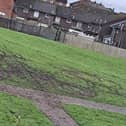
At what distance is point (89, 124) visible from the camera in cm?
1401

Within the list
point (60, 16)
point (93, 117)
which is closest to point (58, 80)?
point (93, 117)

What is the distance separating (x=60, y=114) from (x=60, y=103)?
202 centimetres

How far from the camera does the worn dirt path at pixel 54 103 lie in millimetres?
13742

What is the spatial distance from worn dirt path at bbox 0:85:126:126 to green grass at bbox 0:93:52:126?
1.09ft

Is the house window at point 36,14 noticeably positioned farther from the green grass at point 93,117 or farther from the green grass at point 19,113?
the green grass at point 19,113

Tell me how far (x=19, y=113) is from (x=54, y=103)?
2.91 metres

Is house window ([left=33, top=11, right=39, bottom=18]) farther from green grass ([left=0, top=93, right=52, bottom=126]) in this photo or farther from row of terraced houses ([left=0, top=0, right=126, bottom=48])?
green grass ([left=0, top=93, right=52, bottom=126])

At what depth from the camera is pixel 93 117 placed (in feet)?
49.4

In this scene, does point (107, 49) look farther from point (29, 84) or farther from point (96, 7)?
point (96, 7)

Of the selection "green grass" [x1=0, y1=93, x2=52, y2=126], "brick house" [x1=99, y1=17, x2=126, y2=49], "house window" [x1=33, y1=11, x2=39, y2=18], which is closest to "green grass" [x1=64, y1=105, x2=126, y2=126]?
"green grass" [x1=0, y1=93, x2=52, y2=126]

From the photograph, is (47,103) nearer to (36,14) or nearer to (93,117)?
(93,117)

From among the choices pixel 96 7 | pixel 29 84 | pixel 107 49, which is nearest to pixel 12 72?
pixel 29 84

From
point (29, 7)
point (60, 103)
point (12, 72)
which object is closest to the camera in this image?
point (60, 103)

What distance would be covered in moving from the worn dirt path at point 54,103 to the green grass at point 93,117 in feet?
1.04
